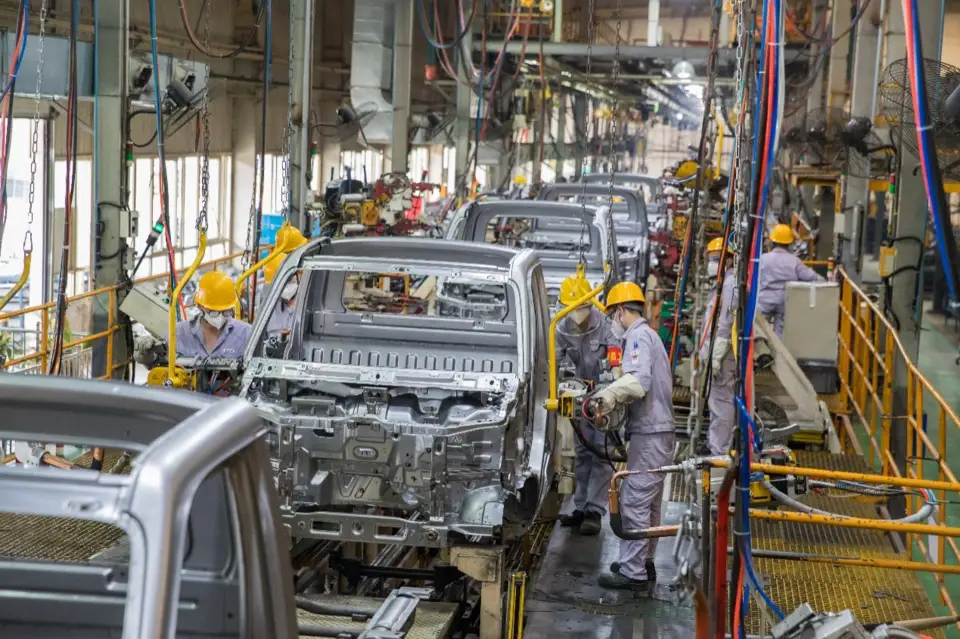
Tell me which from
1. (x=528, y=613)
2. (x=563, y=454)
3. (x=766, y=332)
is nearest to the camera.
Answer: (x=528, y=613)

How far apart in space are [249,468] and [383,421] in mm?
2990

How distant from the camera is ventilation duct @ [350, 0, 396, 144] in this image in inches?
652

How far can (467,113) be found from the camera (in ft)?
64.4

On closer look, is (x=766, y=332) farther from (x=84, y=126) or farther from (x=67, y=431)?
(x=84, y=126)

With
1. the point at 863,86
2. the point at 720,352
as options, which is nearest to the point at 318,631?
the point at 720,352

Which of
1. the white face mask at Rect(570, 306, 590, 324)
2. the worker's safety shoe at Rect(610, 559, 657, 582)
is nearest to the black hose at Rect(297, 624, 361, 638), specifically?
the worker's safety shoe at Rect(610, 559, 657, 582)

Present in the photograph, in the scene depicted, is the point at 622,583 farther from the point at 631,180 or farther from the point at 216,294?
the point at 631,180

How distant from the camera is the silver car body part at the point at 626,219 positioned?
12742mm

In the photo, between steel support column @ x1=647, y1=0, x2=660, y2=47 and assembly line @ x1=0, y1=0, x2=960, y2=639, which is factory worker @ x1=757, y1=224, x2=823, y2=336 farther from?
steel support column @ x1=647, y1=0, x2=660, y2=47

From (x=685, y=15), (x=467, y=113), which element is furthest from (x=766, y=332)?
(x=685, y=15)

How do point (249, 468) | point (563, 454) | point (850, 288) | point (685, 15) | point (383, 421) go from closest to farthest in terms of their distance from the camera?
point (249, 468) < point (383, 421) < point (563, 454) < point (850, 288) < point (685, 15)

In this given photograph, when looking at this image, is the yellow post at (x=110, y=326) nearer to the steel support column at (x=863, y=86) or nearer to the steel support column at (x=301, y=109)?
the steel support column at (x=301, y=109)

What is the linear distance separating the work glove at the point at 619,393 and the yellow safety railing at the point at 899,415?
1453mm

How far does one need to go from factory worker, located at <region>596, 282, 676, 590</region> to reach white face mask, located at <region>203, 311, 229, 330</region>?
249 cm
